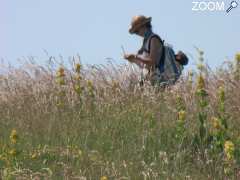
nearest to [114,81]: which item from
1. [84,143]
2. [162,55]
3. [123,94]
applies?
[123,94]

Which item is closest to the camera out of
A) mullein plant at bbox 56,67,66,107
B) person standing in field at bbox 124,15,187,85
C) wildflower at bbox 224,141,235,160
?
wildflower at bbox 224,141,235,160

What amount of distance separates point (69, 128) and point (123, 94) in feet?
2.66

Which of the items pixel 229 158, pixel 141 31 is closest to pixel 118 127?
pixel 229 158

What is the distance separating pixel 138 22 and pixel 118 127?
2.00m

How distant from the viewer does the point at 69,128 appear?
560cm

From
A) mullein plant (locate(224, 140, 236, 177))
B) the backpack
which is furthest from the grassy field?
the backpack

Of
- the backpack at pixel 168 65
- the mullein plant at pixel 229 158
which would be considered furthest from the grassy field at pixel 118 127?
the backpack at pixel 168 65

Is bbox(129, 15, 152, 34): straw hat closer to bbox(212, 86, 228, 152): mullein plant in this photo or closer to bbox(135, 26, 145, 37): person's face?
bbox(135, 26, 145, 37): person's face

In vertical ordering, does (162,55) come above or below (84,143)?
above

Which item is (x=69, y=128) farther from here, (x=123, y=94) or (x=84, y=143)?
(x=123, y=94)

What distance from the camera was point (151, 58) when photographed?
23.4ft

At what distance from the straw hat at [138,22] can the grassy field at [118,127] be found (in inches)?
16.2

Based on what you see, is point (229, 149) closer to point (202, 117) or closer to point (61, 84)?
point (202, 117)

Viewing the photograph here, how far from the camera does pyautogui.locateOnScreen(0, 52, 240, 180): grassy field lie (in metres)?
4.60
